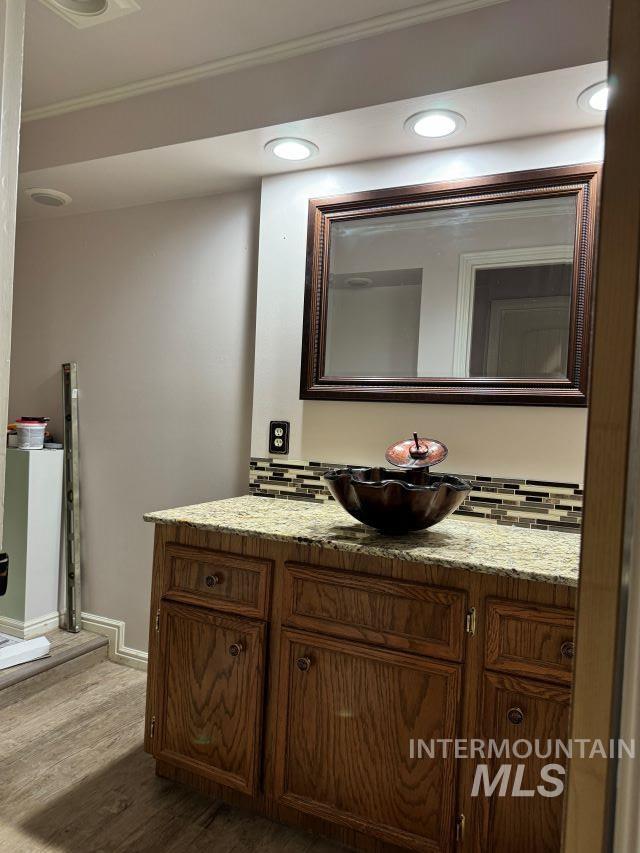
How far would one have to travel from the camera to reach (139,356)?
277 centimetres

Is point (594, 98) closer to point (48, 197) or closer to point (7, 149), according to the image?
point (7, 149)

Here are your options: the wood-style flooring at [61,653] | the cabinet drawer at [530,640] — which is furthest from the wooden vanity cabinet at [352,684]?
the wood-style flooring at [61,653]

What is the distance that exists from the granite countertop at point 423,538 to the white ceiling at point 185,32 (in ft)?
5.04

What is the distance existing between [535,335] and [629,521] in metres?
1.54

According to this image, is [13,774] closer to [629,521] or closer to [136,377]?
[136,377]

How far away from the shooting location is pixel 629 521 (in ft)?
1.70

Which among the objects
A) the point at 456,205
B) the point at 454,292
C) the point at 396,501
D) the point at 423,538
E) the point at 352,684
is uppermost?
the point at 456,205

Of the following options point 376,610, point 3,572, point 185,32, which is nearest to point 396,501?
point 376,610

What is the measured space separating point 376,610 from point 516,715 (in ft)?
1.32

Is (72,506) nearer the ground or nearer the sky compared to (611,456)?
nearer the ground

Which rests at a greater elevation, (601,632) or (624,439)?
(624,439)

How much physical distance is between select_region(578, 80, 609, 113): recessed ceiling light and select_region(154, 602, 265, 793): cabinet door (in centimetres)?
180

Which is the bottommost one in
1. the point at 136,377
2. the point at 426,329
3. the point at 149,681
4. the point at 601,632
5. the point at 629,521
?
the point at 149,681

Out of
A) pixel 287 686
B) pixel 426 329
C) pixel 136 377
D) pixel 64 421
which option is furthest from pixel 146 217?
pixel 287 686
